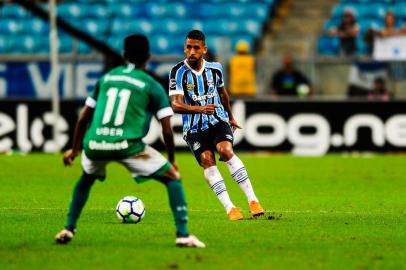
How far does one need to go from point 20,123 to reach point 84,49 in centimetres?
278

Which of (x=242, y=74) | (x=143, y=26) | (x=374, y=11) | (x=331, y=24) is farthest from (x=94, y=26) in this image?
(x=374, y=11)

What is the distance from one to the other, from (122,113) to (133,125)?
14 cm

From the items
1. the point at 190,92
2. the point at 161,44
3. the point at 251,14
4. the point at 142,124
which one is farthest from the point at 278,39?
the point at 142,124

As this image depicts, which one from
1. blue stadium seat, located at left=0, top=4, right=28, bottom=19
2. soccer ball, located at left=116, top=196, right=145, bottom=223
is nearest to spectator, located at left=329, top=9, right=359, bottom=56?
blue stadium seat, located at left=0, top=4, right=28, bottom=19

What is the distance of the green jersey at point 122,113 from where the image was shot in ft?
27.5

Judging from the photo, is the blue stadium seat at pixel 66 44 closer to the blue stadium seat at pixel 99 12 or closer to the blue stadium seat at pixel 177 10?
the blue stadium seat at pixel 99 12

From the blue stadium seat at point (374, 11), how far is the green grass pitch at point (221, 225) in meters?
7.48

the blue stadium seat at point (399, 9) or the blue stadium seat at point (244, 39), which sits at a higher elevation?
the blue stadium seat at point (399, 9)

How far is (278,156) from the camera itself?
22.1 m

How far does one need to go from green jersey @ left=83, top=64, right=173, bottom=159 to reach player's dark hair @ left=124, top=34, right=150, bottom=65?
0.33ft

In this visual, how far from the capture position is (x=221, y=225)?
34.2ft

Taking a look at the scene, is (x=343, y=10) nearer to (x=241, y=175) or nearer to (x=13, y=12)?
(x=13, y=12)

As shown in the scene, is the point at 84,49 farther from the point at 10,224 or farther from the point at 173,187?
the point at 173,187

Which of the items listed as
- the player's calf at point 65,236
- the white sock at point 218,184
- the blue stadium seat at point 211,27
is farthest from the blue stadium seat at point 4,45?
the player's calf at point 65,236
